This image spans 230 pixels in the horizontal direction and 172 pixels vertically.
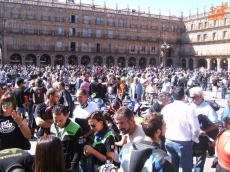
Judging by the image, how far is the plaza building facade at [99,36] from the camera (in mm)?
40812

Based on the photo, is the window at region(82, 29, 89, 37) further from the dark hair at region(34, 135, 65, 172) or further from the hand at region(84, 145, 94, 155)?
the dark hair at region(34, 135, 65, 172)

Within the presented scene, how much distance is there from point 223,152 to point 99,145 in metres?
1.40

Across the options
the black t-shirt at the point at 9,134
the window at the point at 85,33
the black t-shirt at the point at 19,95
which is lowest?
the black t-shirt at the point at 9,134

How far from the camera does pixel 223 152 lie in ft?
10.7

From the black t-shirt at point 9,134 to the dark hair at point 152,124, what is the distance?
1737 mm

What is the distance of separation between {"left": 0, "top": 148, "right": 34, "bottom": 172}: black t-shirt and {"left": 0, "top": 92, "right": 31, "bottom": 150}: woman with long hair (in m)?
1.16

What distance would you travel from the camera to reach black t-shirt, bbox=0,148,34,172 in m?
2.60

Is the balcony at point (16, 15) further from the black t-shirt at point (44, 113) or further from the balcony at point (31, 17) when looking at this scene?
the black t-shirt at point (44, 113)

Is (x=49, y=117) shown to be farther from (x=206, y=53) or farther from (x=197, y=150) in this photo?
(x=206, y=53)

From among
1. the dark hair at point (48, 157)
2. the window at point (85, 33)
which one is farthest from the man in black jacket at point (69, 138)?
the window at point (85, 33)

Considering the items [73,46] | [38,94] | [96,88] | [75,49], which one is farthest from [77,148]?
[73,46]

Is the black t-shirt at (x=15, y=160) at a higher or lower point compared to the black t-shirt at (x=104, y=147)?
higher

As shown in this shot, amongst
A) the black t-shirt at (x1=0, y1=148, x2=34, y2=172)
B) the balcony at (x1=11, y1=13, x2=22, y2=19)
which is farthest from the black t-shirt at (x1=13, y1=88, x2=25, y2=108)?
the balcony at (x1=11, y1=13, x2=22, y2=19)

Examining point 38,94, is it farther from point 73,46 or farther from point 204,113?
point 73,46
